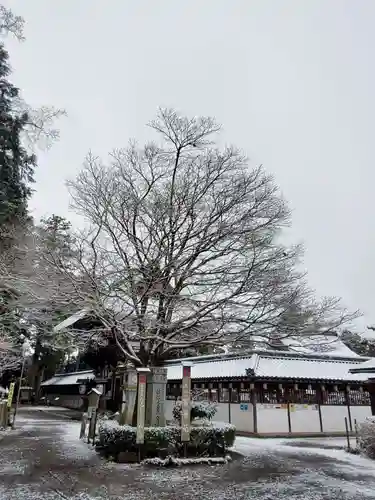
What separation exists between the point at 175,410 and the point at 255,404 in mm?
5946

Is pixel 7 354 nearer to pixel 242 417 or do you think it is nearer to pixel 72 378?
pixel 242 417

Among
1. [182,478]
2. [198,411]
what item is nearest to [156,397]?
[198,411]

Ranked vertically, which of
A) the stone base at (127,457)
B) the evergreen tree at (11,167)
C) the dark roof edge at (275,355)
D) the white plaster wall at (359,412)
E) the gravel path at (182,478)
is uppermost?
the evergreen tree at (11,167)

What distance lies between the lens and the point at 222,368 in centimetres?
2116

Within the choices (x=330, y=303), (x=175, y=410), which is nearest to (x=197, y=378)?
(x=175, y=410)

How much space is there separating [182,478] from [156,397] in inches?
138

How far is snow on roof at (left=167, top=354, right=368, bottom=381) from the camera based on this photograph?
1912 cm

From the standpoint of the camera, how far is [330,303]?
1166cm

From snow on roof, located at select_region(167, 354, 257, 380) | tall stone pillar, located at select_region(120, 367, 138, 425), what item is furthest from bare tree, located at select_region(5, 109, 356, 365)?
snow on roof, located at select_region(167, 354, 257, 380)

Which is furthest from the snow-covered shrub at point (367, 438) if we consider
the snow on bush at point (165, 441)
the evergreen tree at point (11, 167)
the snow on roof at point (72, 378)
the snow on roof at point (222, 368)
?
the snow on roof at point (72, 378)

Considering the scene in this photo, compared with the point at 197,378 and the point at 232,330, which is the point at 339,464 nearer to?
the point at 232,330

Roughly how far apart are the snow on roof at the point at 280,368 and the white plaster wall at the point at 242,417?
1.57m

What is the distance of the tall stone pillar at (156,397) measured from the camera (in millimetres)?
11805

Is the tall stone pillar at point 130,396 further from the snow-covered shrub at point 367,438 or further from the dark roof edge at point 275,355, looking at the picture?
the dark roof edge at point 275,355
